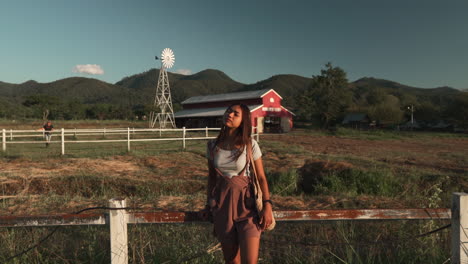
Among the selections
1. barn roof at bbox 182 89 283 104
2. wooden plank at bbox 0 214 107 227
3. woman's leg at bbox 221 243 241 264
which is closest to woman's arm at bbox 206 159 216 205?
woman's leg at bbox 221 243 241 264

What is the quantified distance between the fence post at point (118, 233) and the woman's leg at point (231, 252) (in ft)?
2.46

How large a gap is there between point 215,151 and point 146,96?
539ft

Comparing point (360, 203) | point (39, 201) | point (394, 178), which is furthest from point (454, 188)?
point (39, 201)

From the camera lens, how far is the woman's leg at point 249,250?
2094 millimetres

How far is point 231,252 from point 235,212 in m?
0.32

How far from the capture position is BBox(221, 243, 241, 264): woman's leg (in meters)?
2.21

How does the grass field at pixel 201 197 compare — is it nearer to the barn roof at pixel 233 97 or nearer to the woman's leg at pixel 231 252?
the woman's leg at pixel 231 252

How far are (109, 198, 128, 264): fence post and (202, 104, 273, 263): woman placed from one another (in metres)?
0.60

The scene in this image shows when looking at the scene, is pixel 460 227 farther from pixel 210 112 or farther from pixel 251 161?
pixel 210 112

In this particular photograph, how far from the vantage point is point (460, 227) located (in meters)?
2.20

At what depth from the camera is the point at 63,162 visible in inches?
438

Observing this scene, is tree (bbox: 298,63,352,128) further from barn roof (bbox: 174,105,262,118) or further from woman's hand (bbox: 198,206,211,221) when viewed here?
woman's hand (bbox: 198,206,211,221)

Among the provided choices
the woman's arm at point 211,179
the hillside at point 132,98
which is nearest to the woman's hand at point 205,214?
the woman's arm at point 211,179

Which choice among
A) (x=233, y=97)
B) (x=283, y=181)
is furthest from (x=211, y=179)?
(x=233, y=97)
